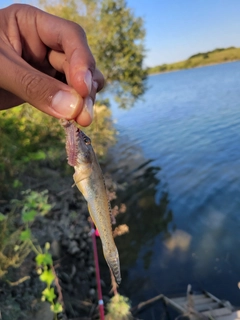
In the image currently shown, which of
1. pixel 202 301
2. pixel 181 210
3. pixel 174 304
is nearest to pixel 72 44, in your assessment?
pixel 174 304

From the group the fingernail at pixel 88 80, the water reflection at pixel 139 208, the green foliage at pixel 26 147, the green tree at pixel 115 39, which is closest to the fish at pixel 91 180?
the fingernail at pixel 88 80

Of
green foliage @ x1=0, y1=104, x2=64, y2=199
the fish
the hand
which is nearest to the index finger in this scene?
the hand

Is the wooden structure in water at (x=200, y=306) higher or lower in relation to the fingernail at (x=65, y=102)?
lower

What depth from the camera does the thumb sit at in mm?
1849

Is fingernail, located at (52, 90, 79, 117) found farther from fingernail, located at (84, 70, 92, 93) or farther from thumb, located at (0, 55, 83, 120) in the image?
fingernail, located at (84, 70, 92, 93)

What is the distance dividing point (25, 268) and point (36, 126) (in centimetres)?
416

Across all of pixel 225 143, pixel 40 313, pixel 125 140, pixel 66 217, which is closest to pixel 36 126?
pixel 66 217

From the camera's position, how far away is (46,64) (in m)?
2.94

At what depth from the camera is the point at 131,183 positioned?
556 inches

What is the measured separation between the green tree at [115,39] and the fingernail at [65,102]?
1531 cm

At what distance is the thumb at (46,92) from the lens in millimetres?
1849

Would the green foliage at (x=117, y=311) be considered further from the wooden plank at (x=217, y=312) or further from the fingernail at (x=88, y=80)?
the fingernail at (x=88, y=80)

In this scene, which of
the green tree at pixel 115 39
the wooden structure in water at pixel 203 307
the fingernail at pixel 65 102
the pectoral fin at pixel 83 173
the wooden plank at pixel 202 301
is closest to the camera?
the fingernail at pixel 65 102

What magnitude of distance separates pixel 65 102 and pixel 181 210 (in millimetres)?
10017
